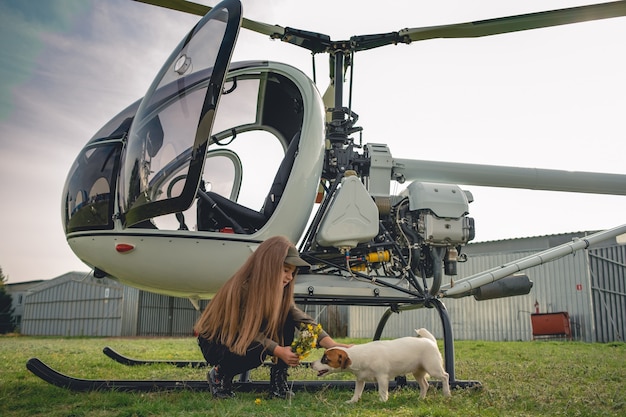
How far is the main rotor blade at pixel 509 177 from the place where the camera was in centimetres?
521

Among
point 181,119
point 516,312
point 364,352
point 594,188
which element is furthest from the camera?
point 516,312

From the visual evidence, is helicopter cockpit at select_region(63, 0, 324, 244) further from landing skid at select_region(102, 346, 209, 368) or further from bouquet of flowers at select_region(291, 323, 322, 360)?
landing skid at select_region(102, 346, 209, 368)

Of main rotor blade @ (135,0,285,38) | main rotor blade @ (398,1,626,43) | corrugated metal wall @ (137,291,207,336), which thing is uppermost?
main rotor blade @ (135,0,285,38)

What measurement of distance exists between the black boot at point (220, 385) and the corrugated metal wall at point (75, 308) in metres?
23.0

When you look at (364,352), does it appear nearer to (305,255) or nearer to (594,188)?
(305,255)

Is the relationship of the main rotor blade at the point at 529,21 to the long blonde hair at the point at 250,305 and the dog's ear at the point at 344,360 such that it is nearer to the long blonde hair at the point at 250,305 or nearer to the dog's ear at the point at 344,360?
the long blonde hair at the point at 250,305

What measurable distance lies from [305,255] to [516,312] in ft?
48.9

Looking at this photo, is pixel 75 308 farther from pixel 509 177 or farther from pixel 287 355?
pixel 287 355

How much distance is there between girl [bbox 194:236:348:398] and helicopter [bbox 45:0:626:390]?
2.81ft

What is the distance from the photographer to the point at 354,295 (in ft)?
14.5

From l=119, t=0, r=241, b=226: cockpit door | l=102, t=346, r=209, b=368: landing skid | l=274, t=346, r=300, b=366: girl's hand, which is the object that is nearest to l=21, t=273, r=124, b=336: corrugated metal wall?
l=102, t=346, r=209, b=368: landing skid

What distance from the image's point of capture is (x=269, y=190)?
4.65 meters

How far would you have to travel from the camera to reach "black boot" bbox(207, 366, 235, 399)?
340 centimetres

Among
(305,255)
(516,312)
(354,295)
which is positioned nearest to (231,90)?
(305,255)
